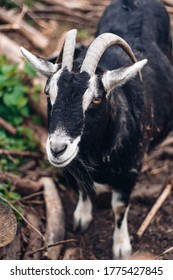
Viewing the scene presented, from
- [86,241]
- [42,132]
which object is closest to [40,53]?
[42,132]

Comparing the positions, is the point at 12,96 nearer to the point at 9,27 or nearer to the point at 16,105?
the point at 16,105

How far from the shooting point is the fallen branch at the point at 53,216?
5.25 metres

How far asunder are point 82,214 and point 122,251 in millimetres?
544

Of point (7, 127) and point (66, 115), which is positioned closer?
point (66, 115)

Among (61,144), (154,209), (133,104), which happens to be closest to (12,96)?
(133,104)

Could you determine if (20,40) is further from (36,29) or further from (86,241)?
(86,241)

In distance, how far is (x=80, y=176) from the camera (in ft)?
15.7

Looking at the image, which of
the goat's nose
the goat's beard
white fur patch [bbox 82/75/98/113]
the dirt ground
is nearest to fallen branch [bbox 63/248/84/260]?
the dirt ground

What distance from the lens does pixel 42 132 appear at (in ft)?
21.1

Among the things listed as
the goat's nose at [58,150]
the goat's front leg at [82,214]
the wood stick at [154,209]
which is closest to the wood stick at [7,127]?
the goat's front leg at [82,214]

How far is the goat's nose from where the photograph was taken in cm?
394

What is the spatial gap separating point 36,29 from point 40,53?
80 cm

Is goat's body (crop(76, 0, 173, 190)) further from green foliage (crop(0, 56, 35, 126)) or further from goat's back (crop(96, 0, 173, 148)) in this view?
green foliage (crop(0, 56, 35, 126))

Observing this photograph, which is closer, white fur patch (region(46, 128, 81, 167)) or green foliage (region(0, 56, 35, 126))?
white fur patch (region(46, 128, 81, 167))
